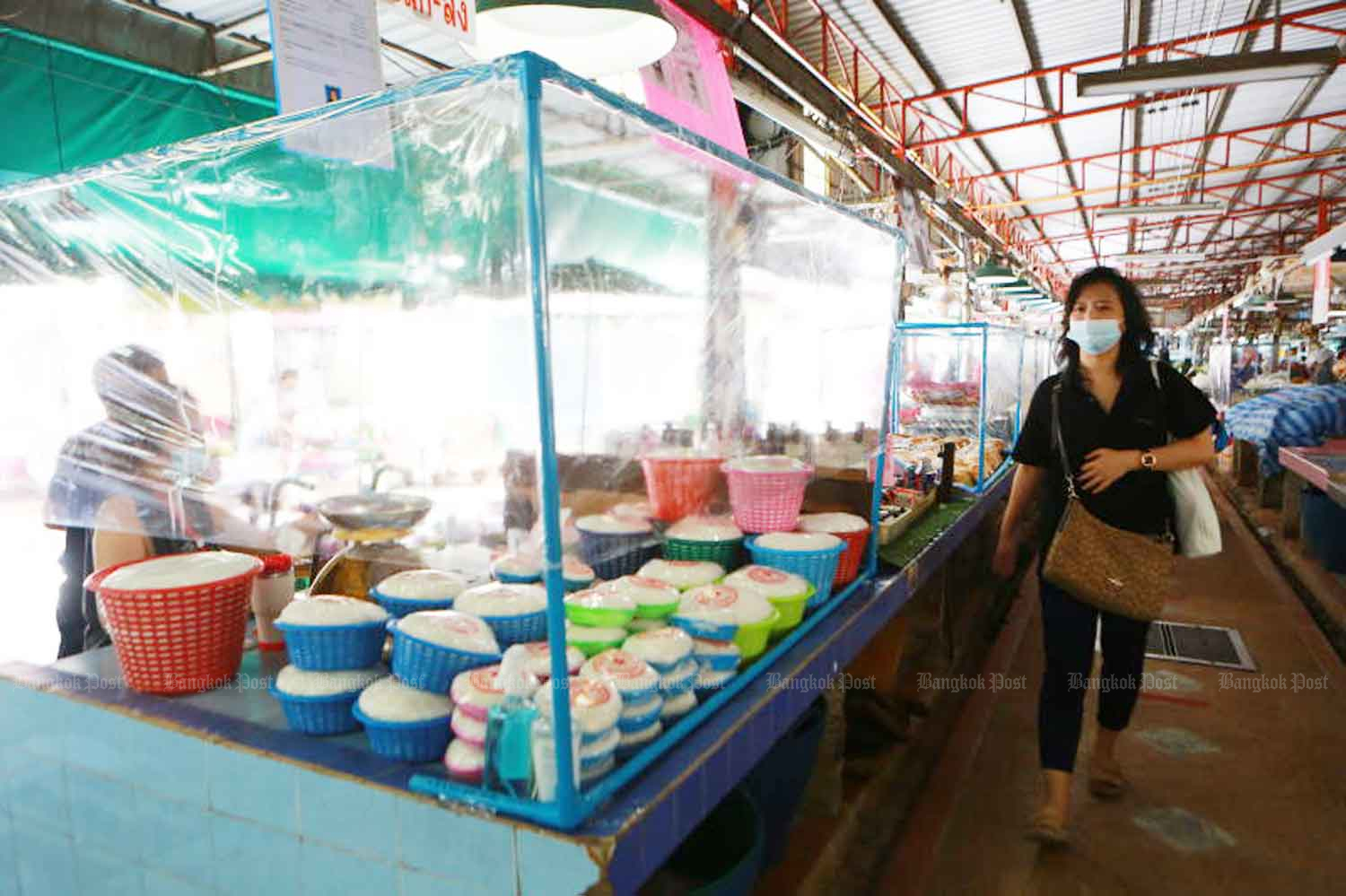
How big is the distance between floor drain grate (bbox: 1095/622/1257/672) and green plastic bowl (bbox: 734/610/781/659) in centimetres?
300

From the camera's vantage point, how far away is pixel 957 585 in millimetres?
4465

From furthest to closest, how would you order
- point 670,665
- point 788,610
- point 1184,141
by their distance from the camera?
point 1184,141 → point 788,610 → point 670,665

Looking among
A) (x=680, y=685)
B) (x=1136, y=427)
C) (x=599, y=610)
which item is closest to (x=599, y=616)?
(x=599, y=610)

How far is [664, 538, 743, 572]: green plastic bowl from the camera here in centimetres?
225

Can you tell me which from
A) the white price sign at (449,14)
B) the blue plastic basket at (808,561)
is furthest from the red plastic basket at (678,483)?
the white price sign at (449,14)

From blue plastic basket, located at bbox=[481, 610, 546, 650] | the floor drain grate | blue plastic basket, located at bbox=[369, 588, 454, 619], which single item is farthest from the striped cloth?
blue plastic basket, located at bbox=[369, 588, 454, 619]

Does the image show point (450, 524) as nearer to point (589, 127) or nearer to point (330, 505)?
point (330, 505)

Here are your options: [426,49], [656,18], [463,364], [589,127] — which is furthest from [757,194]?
[426,49]

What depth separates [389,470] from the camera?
1.53 meters

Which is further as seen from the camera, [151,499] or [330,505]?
[151,499]

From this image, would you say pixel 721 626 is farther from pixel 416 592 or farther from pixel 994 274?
pixel 994 274

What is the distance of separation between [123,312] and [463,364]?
112cm

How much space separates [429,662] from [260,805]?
392 mm

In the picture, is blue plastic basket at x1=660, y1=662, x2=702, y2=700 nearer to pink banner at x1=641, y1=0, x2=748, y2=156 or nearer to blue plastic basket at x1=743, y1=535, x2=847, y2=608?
blue plastic basket at x1=743, y1=535, x2=847, y2=608
